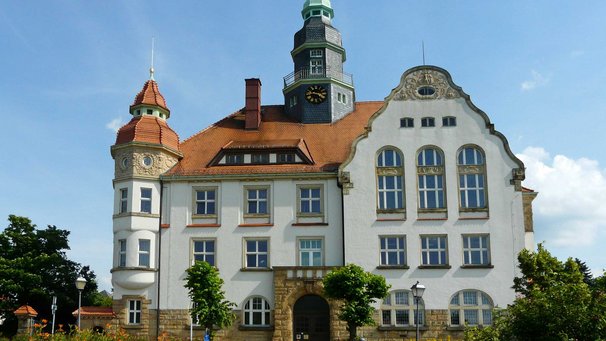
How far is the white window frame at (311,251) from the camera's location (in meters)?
38.5

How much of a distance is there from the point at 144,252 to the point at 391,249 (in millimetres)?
13572

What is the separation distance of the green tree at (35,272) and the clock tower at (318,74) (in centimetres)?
1757

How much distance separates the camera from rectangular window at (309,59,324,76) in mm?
46534

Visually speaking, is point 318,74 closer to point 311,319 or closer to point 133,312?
point 311,319

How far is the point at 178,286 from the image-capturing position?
1522 inches

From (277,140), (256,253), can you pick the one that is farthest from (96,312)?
(277,140)

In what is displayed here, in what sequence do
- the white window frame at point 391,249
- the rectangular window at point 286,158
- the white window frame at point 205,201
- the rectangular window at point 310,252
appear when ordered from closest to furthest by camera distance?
the white window frame at point 391,249 → the rectangular window at point 310,252 → the white window frame at point 205,201 → the rectangular window at point 286,158

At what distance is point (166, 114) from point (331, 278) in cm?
1601

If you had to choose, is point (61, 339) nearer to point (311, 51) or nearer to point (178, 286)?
point (178, 286)

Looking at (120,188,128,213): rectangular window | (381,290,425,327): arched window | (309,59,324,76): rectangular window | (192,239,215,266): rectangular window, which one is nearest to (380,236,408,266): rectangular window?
(381,290,425,327): arched window

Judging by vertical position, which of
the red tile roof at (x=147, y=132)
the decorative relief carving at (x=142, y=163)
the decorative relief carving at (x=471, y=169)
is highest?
the red tile roof at (x=147, y=132)

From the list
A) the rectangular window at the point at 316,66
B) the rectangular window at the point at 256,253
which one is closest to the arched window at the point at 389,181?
the rectangular window at the point at 256,253

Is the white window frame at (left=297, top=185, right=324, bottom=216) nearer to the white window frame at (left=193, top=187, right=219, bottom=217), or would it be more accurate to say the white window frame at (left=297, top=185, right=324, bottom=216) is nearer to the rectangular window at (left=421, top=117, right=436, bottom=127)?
the white window frame at (left=193, top=187, right=219, bottom=217)

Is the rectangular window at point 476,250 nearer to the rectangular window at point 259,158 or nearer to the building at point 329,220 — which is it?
the building at point 329,220
